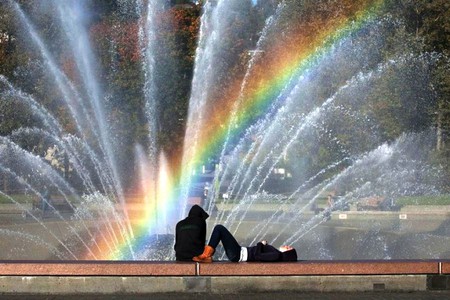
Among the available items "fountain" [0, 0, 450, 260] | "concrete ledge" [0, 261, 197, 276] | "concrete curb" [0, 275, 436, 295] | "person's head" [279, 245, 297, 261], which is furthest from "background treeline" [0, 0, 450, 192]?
"concrete ledge" [0, 261, 197, 276]

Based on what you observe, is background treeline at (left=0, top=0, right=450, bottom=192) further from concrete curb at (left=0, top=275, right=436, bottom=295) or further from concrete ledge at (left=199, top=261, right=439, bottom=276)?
concrete curb at (left=0, top=275, right=436, bottom=295)

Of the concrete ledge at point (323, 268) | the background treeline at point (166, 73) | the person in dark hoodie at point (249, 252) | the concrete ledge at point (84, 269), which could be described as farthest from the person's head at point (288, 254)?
the background treeline at point (166, 73)

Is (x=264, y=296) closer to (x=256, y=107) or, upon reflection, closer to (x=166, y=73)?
(x=166, y=73)

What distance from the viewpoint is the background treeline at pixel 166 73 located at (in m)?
32.8

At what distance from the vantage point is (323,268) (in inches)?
371

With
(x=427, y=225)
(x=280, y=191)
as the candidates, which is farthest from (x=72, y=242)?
(x=280, y=191)

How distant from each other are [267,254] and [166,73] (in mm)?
26007

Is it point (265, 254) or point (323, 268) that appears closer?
point (323, 268)

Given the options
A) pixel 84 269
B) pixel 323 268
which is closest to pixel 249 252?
pixel 323 268

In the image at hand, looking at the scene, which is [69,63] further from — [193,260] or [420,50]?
[193,260]

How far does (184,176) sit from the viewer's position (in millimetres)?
22219

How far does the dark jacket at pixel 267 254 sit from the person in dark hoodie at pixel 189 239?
0.57 m

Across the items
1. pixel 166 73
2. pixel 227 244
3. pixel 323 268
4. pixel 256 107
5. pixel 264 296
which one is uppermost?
pixel 166 73

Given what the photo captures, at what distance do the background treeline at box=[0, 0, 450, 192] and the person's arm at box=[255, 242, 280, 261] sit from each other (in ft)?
75.3
